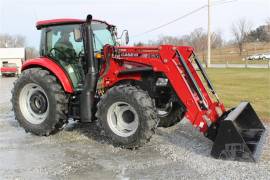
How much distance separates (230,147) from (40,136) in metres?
3.71

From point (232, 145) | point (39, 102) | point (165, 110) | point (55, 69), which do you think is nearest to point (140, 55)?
point (165, 110)

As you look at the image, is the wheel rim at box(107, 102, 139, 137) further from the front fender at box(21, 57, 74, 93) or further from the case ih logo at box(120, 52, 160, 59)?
the front fender at box(21, 57, 74, 93)

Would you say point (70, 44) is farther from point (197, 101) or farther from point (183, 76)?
point (197, 101)

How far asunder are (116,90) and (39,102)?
2.05 metres

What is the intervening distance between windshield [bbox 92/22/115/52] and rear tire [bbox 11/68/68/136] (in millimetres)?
1041

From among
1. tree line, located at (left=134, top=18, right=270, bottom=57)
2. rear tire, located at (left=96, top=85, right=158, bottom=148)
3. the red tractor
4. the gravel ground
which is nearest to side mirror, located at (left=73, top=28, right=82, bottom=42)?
the red tractor

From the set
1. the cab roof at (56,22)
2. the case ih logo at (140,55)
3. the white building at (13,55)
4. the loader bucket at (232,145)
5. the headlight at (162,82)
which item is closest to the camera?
the loader bucket at (232,145)

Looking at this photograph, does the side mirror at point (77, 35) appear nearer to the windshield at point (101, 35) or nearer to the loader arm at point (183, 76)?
→ the windshield at point (101, 35)

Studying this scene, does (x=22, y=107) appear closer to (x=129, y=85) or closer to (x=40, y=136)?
(x=40, y=136)

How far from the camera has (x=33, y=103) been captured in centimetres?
760

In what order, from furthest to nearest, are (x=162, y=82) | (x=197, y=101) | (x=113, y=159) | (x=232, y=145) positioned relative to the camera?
(x=162, y=82)
(x=197, y=101)
(x=113, y=159)
(x=232, y=145)

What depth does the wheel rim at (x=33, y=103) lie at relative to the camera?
7426 mm

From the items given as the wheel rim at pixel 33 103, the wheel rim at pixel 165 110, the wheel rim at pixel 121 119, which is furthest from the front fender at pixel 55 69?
the wheel rim at pixel 165 110

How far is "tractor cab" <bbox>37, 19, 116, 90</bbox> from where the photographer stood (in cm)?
716
